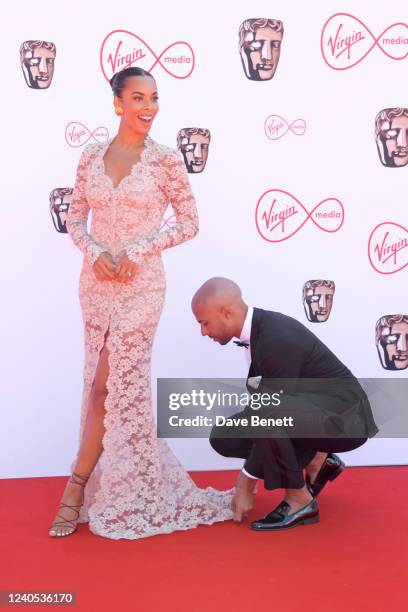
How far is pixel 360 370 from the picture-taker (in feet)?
Answer: 14.0

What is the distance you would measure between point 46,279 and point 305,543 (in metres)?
1.66

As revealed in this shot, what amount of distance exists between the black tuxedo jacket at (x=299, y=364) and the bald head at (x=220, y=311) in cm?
6

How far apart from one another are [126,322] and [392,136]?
5.68 ft

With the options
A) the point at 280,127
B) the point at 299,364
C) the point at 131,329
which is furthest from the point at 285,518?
the point at 280,127

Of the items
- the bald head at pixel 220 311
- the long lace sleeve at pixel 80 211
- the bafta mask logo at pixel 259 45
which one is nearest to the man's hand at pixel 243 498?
the bald head at pixel 220 311

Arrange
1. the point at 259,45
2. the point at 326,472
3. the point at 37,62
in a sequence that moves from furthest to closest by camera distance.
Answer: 1. the point at 259,45
2. the point at 37,62
3. the point at 326,472

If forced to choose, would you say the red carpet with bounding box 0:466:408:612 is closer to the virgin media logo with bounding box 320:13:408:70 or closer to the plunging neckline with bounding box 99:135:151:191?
the plunging neckline with bounding box 99:135:151:191

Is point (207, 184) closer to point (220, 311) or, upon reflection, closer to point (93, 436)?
point (220, 311)

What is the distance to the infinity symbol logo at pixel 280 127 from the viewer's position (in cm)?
409

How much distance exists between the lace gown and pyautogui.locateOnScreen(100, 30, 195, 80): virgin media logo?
866mm

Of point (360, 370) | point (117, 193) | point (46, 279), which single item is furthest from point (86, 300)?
point (360, 370)

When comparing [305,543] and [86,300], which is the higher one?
[86,300]

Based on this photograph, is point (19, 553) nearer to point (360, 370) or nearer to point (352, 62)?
point (360, 370)

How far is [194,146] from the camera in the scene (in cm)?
404
